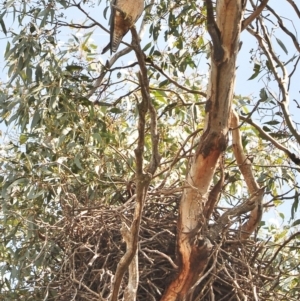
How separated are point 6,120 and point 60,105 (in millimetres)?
518

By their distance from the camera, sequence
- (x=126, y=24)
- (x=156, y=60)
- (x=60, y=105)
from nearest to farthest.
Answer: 1. (x=60, y=105)
2. (x=126, y=24)
3. (x=156, y=60)

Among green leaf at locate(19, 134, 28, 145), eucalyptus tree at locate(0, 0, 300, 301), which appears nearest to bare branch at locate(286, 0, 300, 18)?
eucalyptus tree at locate(0, 0, 300, 301)

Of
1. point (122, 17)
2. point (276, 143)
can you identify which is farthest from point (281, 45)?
point (122, 17)

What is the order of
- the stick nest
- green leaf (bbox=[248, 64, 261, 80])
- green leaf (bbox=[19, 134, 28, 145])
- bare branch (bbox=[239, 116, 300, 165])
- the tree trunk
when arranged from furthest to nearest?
green leaf (bbox=[248, 64, 261, 80]) → green leaf (bbox=[19, 134, 28, 145]) → bare branch (bbox=[239, 116, 300, 165]) → the stick nest → the tree trunk

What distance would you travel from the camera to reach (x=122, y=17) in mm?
4711

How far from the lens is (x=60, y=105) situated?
4395 millimetres

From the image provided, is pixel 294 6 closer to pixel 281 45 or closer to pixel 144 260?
pixel 281 45

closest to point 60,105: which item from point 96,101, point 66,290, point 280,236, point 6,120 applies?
point 96,101

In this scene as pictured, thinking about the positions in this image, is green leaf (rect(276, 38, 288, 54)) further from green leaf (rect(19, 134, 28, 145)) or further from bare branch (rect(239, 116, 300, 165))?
green leaf (rect(19, 134, 28, 145))

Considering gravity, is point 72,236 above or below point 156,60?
below

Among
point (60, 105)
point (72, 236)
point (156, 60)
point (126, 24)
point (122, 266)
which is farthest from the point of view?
point (156, 60)

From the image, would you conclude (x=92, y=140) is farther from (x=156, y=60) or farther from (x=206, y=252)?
(x=206, y=252)

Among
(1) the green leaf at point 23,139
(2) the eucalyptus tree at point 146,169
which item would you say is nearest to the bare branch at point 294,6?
(2) the eucalyptus tree at point 146,169

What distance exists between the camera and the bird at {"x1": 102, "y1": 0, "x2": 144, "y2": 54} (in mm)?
4586
